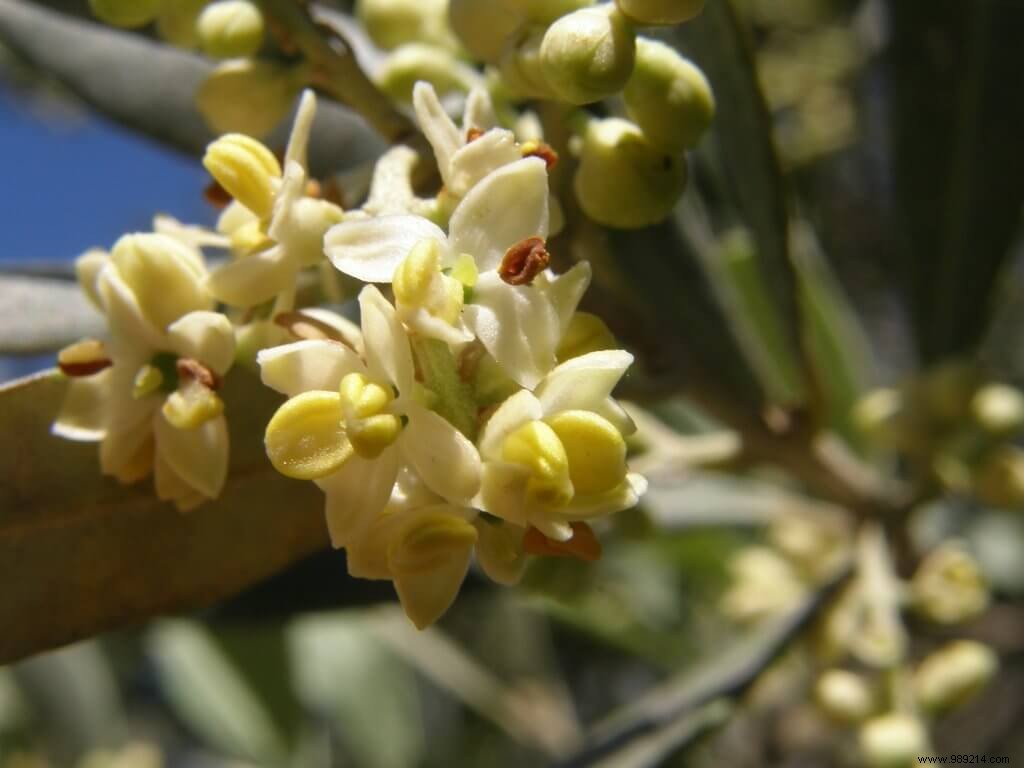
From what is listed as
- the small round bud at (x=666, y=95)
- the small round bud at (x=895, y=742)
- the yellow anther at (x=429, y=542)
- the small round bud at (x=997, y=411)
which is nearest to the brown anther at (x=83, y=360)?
the yellow anther at (x=429, y=542)

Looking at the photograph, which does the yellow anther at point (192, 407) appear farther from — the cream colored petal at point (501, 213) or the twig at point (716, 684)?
the twig at point (716, 684)

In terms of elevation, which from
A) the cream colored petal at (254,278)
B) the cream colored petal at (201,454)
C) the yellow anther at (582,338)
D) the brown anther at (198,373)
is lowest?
the cream colored petal at (201,454)

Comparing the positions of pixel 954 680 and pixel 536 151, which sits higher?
pixel 536 151

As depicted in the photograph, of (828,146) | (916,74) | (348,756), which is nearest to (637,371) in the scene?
(916,74)

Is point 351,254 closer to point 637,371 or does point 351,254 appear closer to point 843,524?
point 637,371

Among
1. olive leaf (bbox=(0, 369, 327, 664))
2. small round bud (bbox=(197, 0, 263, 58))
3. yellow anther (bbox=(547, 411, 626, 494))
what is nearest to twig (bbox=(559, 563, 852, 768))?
olive leaf (bbox=(0, 369, 327, 664))

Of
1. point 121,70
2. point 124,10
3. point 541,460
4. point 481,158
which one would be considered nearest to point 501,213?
point 481,158

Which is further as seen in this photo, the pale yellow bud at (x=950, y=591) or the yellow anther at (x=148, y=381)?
the pale yellow bud at (x=950, y=591)

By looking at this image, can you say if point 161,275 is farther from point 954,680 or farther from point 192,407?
point 954,680
